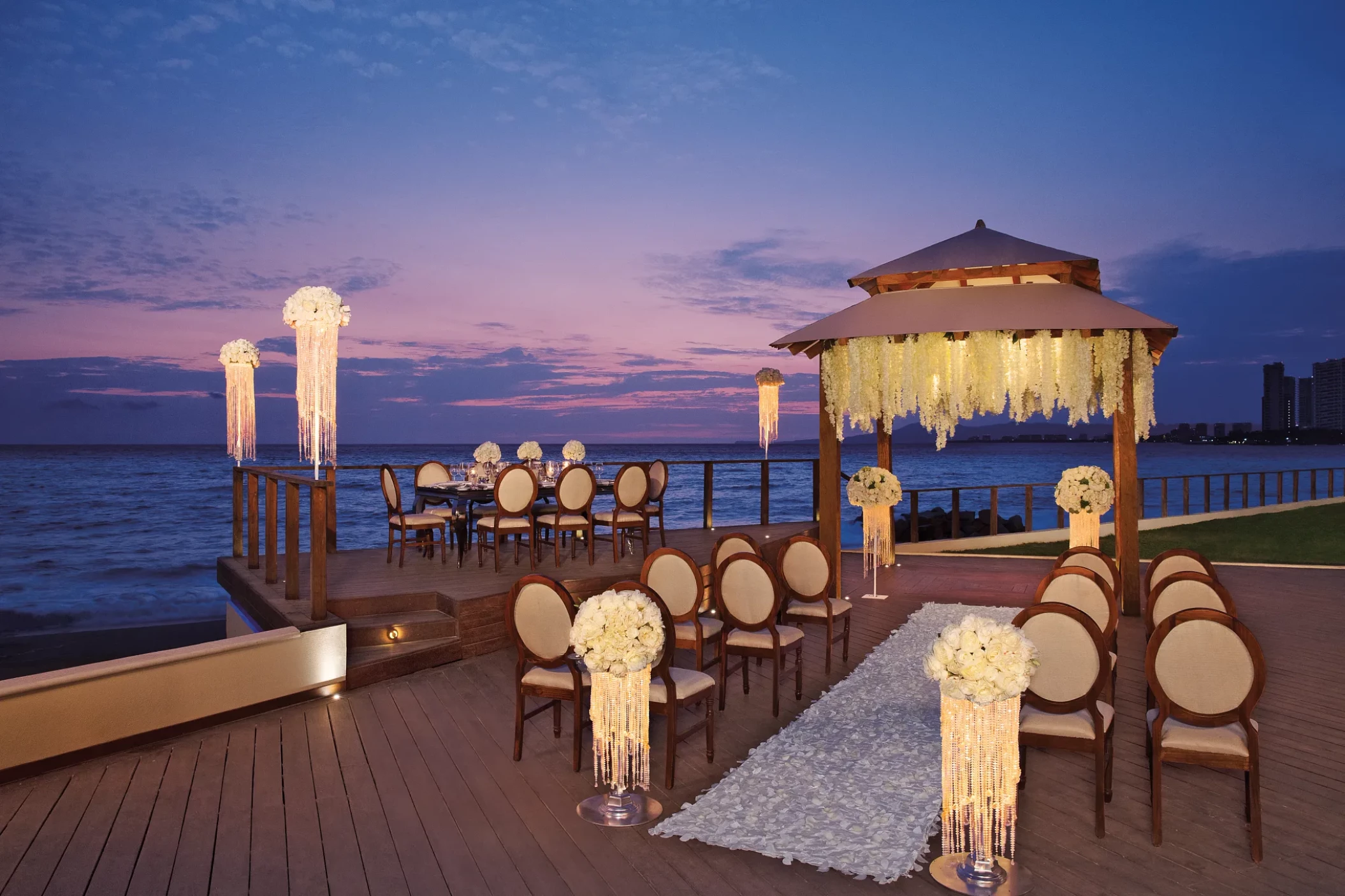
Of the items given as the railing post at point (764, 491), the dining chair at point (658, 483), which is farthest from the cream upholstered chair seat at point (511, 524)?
the railing post at point (764, 491)

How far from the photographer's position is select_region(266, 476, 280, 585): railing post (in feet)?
18.9

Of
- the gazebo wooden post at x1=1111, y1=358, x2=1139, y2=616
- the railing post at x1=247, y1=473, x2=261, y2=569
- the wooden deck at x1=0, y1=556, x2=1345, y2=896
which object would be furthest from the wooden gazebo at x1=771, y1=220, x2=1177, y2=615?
the railing post at x1=247, y1=473, x2=261, y2=569

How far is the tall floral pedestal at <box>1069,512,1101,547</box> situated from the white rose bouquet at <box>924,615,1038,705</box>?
545 cm

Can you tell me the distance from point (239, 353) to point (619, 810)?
6.27m

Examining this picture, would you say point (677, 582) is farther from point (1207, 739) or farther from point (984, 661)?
point (1207, 739)

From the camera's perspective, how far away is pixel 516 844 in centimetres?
288

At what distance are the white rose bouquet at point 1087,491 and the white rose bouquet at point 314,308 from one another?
6.48 m

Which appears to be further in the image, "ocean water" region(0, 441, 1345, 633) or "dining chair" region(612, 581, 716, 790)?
"ocean water" region(0, 441, 1345, 633)

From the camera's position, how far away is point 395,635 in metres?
5.53

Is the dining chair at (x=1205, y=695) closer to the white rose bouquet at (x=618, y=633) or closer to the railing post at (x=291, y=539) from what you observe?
the white rose bouquet at (x=618, y=633)

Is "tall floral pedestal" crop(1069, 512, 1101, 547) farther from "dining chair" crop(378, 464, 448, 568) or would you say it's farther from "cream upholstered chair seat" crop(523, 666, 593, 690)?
"dining chair" crop(378, 464, 448, 568)

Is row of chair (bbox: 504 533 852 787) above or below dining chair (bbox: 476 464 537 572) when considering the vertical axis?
below

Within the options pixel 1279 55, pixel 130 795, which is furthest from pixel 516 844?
pixel 1279 55

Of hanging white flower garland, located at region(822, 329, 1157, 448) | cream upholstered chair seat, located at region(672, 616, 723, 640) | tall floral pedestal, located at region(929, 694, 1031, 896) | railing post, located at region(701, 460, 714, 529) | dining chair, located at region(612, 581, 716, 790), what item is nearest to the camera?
tall floral pedestal, located at region(929, 694, 1031, 896)
